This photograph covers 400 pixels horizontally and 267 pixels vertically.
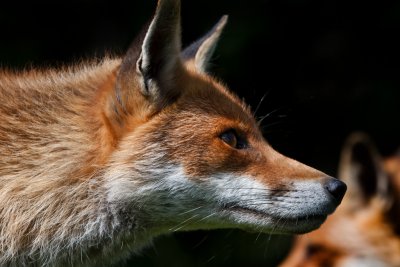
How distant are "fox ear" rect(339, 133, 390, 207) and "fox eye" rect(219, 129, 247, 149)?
241 centimetres

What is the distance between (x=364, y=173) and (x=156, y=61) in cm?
300

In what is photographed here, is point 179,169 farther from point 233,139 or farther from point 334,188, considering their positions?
point 334,188

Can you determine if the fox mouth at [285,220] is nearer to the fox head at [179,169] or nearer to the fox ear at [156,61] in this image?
the fox head at [179,169]

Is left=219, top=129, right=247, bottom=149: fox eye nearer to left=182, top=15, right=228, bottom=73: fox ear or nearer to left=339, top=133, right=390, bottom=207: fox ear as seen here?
left=182, top=15, right=228, bottom=73: fox ear

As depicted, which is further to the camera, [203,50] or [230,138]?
[203,50]

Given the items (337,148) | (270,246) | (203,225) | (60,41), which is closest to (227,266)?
(270,246)

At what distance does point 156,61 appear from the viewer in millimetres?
4797

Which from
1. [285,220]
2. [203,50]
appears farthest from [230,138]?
A: [203,50]

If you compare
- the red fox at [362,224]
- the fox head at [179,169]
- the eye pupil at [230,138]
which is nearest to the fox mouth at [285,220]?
the fox head at [179,169]

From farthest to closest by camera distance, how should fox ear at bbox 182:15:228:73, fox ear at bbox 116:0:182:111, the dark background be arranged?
the dark background < fox ear at bbox 182:15:228:73 < fox ear at bbox 116:0:182:111

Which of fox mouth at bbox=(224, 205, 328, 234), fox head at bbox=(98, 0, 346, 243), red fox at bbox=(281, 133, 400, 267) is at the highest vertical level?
fox head at bbox=(98, 0, 346, 243)

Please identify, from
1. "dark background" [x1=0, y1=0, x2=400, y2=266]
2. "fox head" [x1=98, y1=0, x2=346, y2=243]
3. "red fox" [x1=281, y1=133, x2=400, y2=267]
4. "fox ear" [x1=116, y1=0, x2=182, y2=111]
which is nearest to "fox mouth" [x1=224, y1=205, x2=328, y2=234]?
"fox head" [x1=98, y1=0, x2=346, y2=243]

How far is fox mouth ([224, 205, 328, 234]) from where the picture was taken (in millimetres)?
4793

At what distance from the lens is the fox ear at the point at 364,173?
7098 mm
